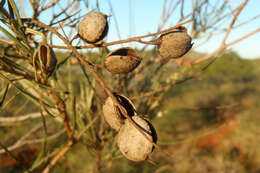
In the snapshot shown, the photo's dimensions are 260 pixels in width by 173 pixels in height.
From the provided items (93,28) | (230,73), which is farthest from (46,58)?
(230,73)

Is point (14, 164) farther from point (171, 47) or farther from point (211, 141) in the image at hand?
point (211, 141)

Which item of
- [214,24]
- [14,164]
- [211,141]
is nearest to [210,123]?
[211,141]

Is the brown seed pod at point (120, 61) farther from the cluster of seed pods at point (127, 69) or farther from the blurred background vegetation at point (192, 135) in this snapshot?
the blurred background vegetation at point (192, 135)

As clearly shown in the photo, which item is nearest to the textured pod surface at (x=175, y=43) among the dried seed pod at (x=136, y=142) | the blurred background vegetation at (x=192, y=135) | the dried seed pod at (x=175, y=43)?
the dried seed pod at (x=175, y=43)

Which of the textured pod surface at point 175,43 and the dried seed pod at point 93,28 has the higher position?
the dried seed pod at point 93,28

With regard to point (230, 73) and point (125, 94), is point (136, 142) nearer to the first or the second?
point (125, 94)

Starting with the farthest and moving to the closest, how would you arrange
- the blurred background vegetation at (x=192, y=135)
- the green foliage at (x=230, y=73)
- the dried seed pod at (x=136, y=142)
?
the green foliage at (x=230, y=73) → the blurred background vegetation at (x=192, y=135) → the dried seed pod at (x=136, y=142)

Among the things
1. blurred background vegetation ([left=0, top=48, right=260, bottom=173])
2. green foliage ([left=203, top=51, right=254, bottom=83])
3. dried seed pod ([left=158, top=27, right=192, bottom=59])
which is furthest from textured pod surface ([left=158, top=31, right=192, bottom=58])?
green foliage ([left=203, top=51, right=254, bottom=83])
